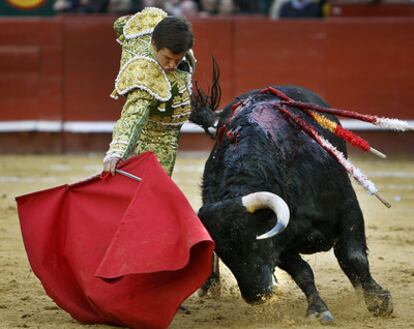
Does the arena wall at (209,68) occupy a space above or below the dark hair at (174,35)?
below

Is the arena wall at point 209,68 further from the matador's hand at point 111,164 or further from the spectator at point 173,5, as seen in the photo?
the matador's hand at point 111,164

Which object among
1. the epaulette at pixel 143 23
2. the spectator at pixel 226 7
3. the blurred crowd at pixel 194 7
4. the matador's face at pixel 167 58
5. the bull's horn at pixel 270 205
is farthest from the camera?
the spectator at pixel 226 7

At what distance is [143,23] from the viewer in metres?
4.17

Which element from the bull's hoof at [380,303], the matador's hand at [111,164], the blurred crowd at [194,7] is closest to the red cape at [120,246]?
the matador's hand at [111,164]

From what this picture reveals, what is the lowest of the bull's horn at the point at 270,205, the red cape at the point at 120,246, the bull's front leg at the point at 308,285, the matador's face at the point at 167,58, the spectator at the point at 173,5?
the spectator at the point at 173,5

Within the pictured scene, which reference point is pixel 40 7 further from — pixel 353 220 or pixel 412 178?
pixel 353 220

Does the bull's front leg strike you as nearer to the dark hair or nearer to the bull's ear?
the bull's ear

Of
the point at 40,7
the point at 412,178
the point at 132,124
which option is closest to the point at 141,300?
the point at 132,124

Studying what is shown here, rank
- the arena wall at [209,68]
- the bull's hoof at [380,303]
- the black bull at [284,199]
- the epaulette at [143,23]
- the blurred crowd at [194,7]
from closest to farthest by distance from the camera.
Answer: the black bull at [284,199], the bull's hoof at [380,303], the epaulette at [143,23], the arena wall at [209,68], the blurred crowd at [194,7]

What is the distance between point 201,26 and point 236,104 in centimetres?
496

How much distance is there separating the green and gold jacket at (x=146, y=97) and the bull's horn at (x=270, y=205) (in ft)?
1.62

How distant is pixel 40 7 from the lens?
10664 mm

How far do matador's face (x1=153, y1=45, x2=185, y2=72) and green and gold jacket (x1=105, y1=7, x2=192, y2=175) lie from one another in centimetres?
4

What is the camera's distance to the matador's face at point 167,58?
3.76 m
